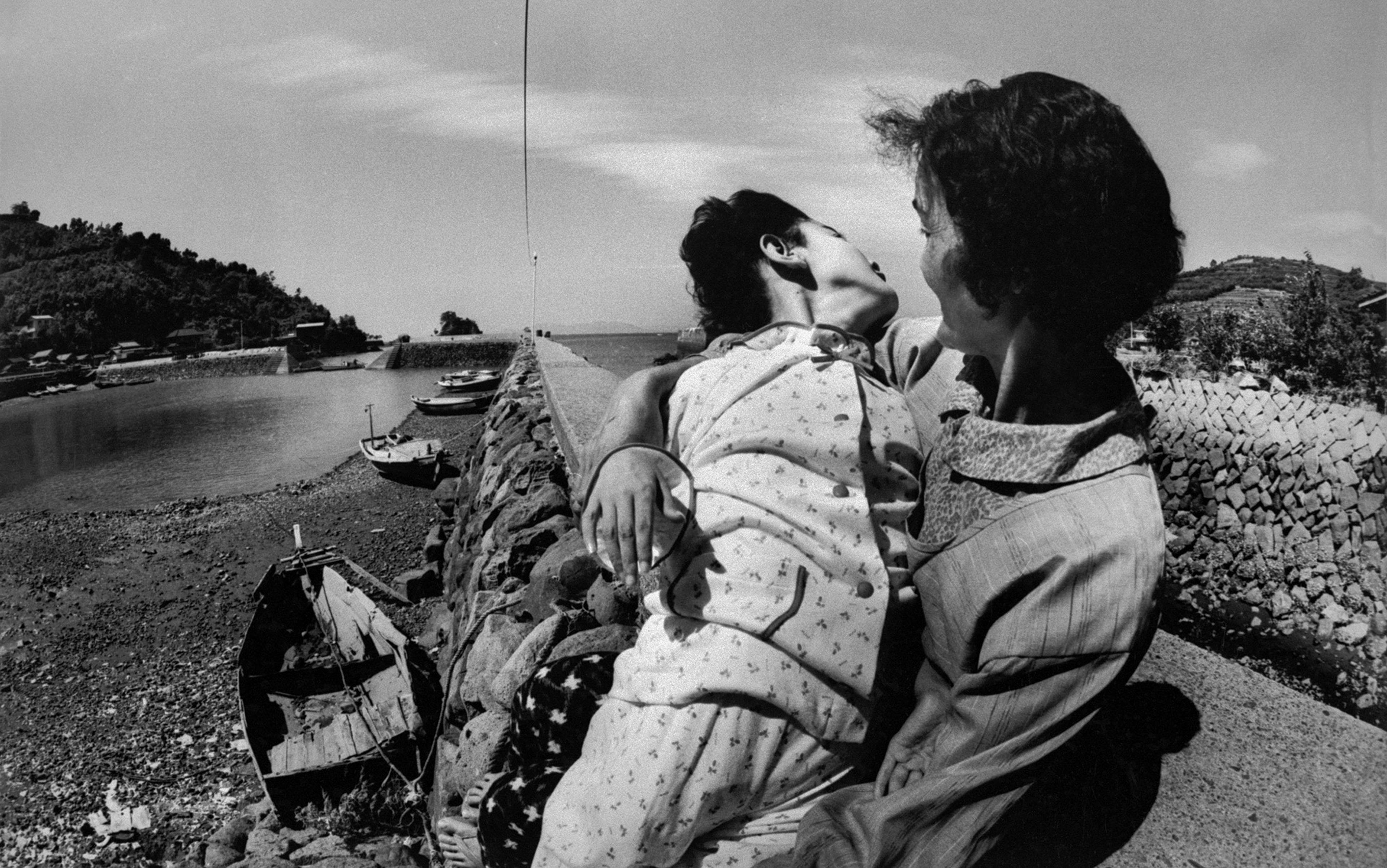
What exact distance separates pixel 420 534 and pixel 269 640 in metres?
6.79

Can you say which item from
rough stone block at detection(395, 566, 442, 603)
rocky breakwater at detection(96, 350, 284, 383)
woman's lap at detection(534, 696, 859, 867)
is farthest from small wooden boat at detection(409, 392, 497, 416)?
woman's lap at detection(534, 696, 859, 867)

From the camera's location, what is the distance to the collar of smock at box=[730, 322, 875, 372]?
1708 millimetres

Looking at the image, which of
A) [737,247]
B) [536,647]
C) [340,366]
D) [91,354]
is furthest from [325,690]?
[340,366]

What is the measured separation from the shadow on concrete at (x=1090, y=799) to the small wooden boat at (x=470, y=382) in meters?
34.6

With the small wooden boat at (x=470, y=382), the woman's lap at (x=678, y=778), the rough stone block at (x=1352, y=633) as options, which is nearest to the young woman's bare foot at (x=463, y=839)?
the woman's lap at (x=678, y=778)

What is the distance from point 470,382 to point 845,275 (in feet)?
116

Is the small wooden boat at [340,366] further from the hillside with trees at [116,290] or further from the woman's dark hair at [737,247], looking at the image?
the woman's dark hair at [737,247]

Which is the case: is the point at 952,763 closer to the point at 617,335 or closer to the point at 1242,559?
the point at 617,335

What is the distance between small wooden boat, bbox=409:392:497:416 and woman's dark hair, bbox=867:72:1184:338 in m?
30.3

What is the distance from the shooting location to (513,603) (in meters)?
5.17

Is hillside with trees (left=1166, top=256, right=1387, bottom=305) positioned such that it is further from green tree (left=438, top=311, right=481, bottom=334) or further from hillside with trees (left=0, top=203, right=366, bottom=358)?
green tree (left=438, top=311, right=481, bottom=334)

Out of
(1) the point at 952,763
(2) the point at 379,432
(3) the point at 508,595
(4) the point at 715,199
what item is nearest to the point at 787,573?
(1) the point at 952,763

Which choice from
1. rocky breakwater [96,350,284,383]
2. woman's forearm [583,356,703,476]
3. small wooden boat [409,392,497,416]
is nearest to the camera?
woman's forearm [583,356,703,476]

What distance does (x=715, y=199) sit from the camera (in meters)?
1.92
